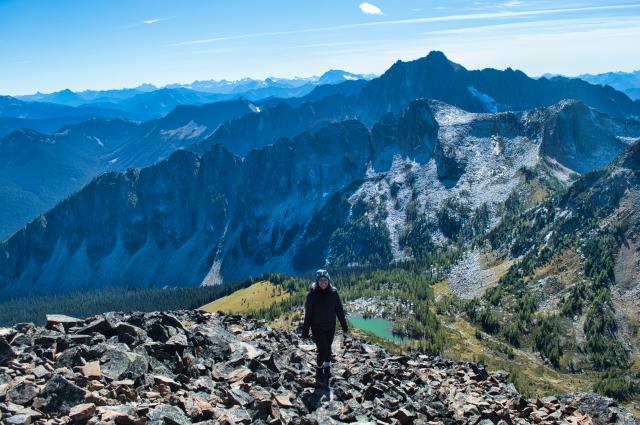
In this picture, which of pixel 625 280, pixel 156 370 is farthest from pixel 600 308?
pixel 156 370

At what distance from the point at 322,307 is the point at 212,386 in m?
8.99

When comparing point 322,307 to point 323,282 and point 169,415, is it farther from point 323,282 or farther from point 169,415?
point 169,415

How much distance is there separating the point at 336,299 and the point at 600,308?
546ft

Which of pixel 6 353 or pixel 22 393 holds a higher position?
pixel 6 353

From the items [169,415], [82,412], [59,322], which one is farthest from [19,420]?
[59,322]

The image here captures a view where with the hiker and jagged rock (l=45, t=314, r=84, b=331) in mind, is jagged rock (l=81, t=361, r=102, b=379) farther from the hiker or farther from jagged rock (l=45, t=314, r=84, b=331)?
the hiker

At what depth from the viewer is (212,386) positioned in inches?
1346

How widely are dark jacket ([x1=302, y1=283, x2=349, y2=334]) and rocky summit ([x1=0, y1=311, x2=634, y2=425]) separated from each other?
501 cm

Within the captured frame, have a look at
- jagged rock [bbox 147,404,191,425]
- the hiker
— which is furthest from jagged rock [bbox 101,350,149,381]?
the hiker

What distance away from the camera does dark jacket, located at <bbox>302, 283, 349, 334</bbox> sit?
36000mm

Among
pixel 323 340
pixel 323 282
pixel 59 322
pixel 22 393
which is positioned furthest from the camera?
pixel 59 322

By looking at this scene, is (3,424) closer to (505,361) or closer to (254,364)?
(254,364)

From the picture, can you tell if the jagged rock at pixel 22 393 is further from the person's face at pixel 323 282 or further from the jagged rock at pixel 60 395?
the person's face at pixel 323 282

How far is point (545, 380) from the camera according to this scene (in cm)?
14650
